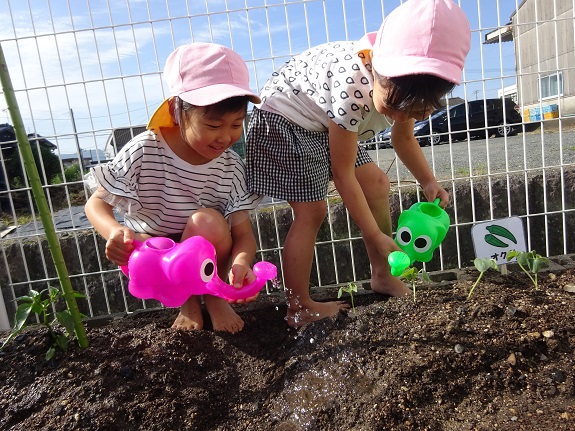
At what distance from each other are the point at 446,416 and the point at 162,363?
72cm

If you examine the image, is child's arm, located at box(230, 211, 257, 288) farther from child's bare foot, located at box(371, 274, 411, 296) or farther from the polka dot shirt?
child's bare foot, located at box(371, 274, 411, 296)

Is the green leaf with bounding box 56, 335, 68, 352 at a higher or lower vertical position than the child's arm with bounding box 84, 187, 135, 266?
lower

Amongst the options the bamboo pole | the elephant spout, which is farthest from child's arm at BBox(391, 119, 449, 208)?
the bamboo pole

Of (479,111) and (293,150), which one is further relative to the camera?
(479,111)

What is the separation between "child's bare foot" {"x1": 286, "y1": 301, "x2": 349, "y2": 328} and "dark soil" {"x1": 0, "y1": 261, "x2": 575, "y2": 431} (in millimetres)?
→ 51

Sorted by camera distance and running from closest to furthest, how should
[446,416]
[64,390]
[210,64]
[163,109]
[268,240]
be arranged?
[446,416] → [64,390] → [210,64] → [163,109] → [268,240]

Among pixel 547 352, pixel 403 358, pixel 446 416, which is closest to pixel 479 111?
pixel 547 352

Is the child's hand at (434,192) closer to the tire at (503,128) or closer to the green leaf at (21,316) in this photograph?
the tire at (503,128)

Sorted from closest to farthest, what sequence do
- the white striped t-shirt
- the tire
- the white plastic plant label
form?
the white striped t-shirt → the white plastic plant label → the tire

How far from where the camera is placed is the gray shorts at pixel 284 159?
4.66 ft

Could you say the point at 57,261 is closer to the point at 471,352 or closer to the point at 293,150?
the point at 293,150

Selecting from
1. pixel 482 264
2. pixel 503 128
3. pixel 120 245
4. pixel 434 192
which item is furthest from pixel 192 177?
pixel 503 128

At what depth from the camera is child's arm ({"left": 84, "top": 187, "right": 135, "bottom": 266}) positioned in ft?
3.72

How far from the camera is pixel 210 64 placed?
124cm
